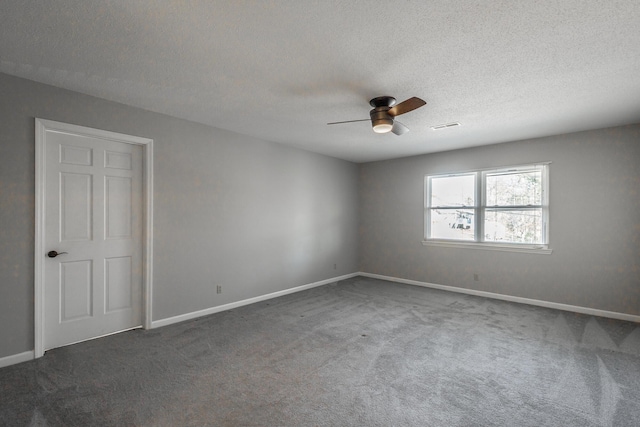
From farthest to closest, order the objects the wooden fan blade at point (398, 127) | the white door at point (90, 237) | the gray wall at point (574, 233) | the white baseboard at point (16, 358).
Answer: the gray wall at point (574, 233) < the wooden fan blade at point (398, 127) < the white door at point (90, 237) < the white baseboard at point (16, 358)

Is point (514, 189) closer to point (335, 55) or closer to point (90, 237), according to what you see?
point (335, 55)

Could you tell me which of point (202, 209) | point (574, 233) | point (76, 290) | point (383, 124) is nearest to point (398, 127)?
point (383, 124)

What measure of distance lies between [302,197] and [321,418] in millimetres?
3961

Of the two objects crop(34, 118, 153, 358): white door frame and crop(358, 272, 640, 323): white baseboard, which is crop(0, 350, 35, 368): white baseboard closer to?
crop(34, 118, 153, 358): white door frame

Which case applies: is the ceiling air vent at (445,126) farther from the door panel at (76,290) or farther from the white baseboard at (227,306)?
the door panel at (76,290)

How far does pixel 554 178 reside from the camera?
4.57 meters

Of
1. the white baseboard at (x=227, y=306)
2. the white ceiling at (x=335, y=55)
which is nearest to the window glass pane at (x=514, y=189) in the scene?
the white ceiling at (x=335, y=55)

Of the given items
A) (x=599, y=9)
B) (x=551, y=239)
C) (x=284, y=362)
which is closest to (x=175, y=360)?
(x=284, y=362)

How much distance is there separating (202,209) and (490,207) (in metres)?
4.71

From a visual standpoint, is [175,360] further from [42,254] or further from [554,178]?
[554,178]

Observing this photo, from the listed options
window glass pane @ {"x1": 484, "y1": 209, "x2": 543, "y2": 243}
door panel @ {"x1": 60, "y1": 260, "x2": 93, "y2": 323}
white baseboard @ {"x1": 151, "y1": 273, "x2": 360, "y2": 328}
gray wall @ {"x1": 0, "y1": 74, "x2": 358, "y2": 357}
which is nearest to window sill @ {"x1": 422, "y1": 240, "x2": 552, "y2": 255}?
window glass pane @ {"x1": 484, "y1": 209, "x2": 543, "y2": 243}

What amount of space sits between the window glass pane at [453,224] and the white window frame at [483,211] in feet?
0.24

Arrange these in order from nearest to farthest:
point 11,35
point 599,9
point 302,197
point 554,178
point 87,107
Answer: point 599,9
point 11,35
point 87,107
point 554,178
point 302,197

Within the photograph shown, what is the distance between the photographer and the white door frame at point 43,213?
9.30 ft
